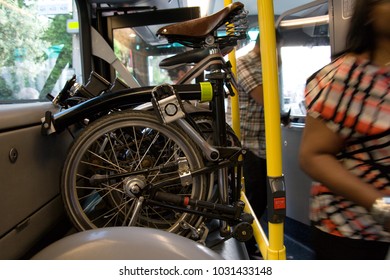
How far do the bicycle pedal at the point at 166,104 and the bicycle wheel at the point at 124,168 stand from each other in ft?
0.23

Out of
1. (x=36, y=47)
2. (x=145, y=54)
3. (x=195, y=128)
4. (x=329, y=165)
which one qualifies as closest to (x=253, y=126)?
(x=195, y=128)

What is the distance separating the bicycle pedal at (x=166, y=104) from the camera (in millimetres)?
1145

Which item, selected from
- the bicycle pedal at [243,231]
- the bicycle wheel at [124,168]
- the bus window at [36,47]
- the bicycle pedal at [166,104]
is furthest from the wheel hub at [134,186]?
the bus window at [36,47]

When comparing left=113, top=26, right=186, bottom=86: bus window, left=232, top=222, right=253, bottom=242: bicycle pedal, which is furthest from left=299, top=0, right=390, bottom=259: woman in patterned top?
left=113, top=26, right=186, bottom=86: bus window

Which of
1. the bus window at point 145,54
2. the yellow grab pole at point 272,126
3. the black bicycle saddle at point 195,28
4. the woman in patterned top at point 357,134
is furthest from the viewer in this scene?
the bus window at point 145,54

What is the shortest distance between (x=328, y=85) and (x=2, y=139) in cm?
91

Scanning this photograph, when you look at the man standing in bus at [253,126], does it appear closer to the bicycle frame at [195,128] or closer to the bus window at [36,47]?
the bicycle frame at [195,128]

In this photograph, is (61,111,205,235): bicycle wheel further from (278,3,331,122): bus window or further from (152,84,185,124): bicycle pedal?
(278,3,331,122): bus window

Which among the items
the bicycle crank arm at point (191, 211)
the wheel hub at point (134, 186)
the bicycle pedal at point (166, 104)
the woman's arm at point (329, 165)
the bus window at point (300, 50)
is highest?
the bus window at point (300, 50)

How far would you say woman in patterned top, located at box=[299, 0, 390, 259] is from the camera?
64cm

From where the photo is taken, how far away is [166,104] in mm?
1146

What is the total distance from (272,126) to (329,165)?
327 millimetres

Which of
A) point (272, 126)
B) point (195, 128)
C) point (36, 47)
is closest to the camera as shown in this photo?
point (272, 126)

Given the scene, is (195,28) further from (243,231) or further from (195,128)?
(243,231)
